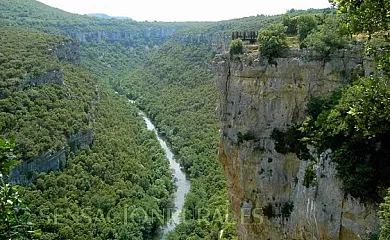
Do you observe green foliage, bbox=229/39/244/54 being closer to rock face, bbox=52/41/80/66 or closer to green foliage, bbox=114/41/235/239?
green foliage, bbox=114/41/235/239

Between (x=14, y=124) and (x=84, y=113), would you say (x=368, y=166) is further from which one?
(x=84, y=113)

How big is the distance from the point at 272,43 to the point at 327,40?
236 cm

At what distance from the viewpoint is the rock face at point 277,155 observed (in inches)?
563

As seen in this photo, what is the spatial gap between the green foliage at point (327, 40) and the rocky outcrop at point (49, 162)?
975 inches

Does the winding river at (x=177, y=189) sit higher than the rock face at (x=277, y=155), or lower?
lower

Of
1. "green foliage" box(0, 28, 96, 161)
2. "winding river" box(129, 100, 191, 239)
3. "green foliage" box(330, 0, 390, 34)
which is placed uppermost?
"green foliage" box(330, 0, 390, 34)

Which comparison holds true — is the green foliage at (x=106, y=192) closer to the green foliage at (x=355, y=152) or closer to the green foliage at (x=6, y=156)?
the green foliage at (x=355, y=152)

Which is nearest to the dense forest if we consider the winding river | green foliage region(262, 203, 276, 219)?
the winding river

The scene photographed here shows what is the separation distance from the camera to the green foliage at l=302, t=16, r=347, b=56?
16188 mm

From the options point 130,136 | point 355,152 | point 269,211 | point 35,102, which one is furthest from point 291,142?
point 130,136

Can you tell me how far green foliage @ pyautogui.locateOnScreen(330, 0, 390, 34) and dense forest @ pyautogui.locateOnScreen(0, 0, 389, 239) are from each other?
21 centimetres

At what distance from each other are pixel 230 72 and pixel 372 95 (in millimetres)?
12569

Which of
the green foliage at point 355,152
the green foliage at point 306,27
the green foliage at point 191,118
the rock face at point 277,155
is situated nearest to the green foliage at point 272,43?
the rock face at point 277,155

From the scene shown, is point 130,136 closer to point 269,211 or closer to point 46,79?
point 46,79
